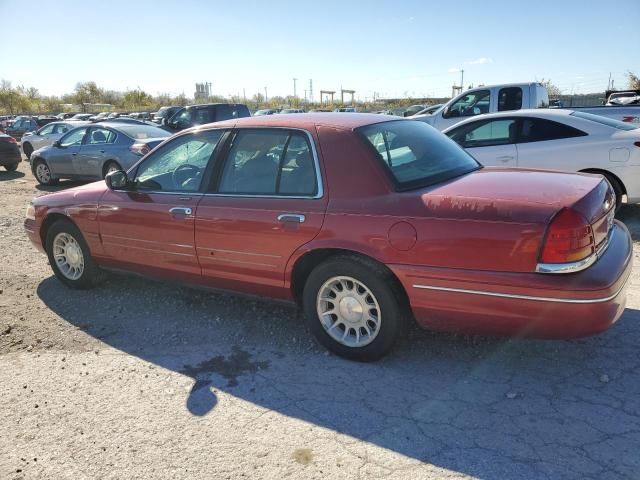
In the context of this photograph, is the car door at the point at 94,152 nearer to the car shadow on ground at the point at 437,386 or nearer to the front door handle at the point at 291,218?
the car shadow on ground at the point at 437,386

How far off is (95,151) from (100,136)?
0.43 m

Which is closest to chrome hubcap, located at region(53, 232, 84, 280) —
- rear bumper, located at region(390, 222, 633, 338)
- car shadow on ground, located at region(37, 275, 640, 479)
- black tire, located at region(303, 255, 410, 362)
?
car shadow on ground, located at region(37, 275, 640, 479)

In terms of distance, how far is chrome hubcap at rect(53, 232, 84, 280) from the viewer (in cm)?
491

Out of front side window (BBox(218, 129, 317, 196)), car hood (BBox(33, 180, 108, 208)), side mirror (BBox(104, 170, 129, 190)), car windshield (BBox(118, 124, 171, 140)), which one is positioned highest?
car windshield (BBox(118, 124, 171, 140))

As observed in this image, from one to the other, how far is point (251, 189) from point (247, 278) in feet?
2.13

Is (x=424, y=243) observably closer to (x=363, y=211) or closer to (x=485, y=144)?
(x=363, y=211)

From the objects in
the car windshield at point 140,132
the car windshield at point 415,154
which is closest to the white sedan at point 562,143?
the car windshield at point 415,154

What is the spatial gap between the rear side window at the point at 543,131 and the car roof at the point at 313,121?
12.6ft

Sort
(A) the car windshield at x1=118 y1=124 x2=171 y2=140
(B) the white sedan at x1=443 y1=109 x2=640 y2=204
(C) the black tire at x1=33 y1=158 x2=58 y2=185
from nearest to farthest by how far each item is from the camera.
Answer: (B) the white sedan at x1=443 y1=109 x2=640 y2=204 → (A) the car windshield at x1=118 y1=124 x2=171 y2=140 → (C) the black tire at x1=33 y1=158 x2=58 y2=185

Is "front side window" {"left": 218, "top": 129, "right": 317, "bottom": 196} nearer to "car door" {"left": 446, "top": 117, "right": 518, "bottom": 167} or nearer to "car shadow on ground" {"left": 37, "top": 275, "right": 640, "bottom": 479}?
"car shadow on ground" {"left": 37, "top": 275, "right": 640, "bottom": 479}

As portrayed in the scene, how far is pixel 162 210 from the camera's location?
13.4ft

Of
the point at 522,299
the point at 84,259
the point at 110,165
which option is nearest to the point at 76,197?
the point at 84,259

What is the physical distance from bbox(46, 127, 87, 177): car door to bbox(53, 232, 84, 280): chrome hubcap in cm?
755

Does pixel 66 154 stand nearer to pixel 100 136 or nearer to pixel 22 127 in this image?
pixel 100 136
